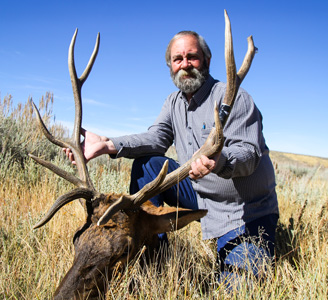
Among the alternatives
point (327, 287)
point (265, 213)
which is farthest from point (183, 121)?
point (327, 287)

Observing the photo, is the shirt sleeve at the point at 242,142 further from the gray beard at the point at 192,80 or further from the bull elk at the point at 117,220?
the gray beard at the point at 192,80

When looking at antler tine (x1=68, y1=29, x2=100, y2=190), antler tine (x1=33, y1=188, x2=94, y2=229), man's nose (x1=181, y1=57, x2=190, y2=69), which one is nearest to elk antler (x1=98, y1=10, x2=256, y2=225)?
antler tine (x1=33, y1=188, x2=94, y2=229)

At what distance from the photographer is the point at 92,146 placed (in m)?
3.62

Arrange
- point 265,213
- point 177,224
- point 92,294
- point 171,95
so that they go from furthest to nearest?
point 171,95 → point 265,213 → point 177,224 → point 92,294

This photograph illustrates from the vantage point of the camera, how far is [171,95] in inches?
172

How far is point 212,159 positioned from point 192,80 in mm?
1369

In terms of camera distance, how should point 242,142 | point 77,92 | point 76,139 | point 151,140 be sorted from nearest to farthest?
point 242,142
point 76,139
point 77,92
point 151,140

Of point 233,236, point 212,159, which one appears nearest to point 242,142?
point 212,159

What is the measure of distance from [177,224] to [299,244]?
5.78 ft

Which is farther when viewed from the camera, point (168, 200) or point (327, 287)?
point (168, 200)

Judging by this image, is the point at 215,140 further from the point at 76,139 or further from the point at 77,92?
the point at 77,92

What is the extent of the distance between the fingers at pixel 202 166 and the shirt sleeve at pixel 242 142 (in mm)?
202

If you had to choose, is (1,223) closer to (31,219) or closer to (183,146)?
(31,219)

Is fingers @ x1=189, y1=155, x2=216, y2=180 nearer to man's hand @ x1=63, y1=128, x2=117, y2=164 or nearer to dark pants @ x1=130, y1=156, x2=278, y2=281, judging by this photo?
dark pants @ x1=130, y1=156, x2=278, y2=281
